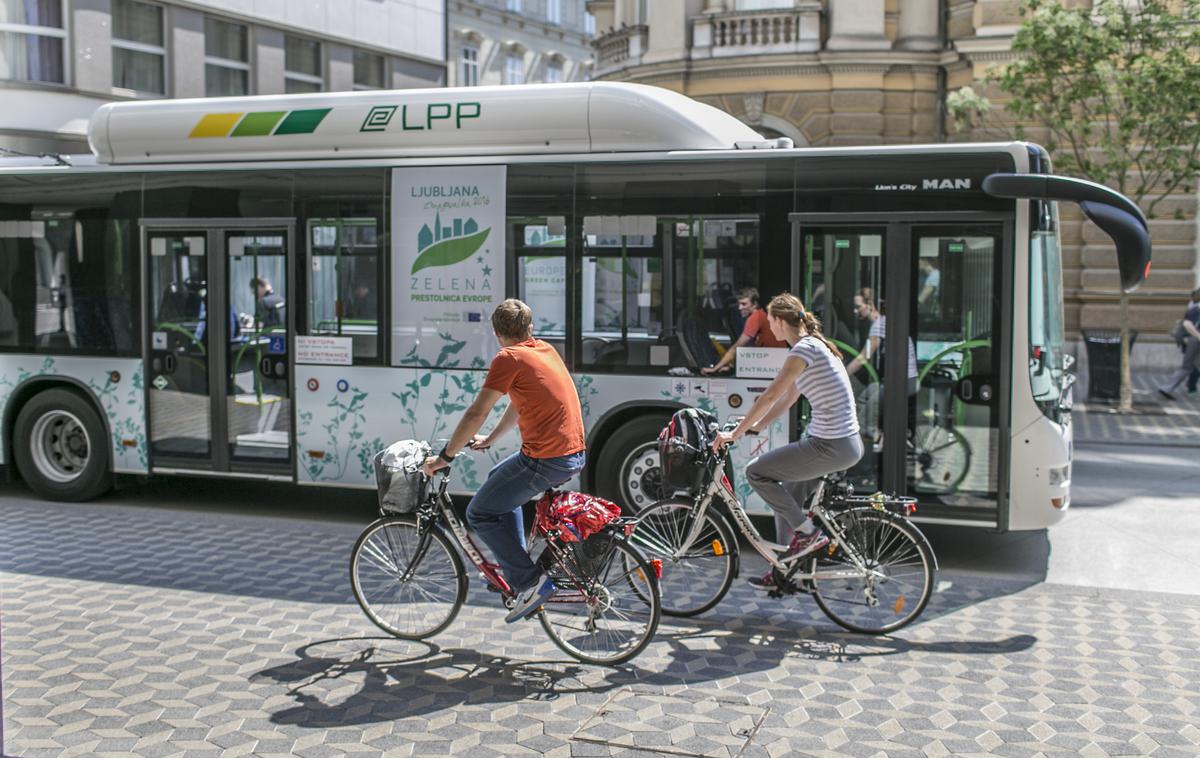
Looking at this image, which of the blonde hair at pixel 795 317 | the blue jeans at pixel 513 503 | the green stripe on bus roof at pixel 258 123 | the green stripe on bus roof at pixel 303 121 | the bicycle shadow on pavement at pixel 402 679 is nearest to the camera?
the bicycle shadow on pavement at pixel 402 679

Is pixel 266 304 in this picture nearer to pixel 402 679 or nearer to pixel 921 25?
pixel 402 679

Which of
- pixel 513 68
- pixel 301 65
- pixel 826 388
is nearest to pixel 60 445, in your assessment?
pixel 826 388

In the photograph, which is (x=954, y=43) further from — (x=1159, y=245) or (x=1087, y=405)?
(x=1087, y=405)

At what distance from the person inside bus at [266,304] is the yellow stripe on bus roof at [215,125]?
1178 mm

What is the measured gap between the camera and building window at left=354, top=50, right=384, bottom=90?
31.2 metres

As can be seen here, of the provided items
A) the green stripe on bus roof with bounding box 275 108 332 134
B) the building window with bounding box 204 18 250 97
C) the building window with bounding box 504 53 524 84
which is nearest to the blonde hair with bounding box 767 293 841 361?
the green stripe on bus roof with bounding box 275 108 332 134

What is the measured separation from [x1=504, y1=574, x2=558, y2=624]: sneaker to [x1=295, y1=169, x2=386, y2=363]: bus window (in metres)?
3.90

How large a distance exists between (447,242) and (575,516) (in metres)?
3.94

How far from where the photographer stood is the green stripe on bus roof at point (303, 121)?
10188mm

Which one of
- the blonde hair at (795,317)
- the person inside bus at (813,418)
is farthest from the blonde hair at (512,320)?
the blonde hair at (795,317)

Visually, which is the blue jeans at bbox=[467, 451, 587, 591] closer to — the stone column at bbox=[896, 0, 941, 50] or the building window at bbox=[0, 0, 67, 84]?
the building window at bbox=[0, 0, 67, 84]

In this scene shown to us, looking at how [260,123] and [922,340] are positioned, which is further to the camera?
[260,123]

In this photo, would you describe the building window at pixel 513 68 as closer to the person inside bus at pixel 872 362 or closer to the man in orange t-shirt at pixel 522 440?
the person inside bus at pixel 872 362

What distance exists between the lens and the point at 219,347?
10.6 m
